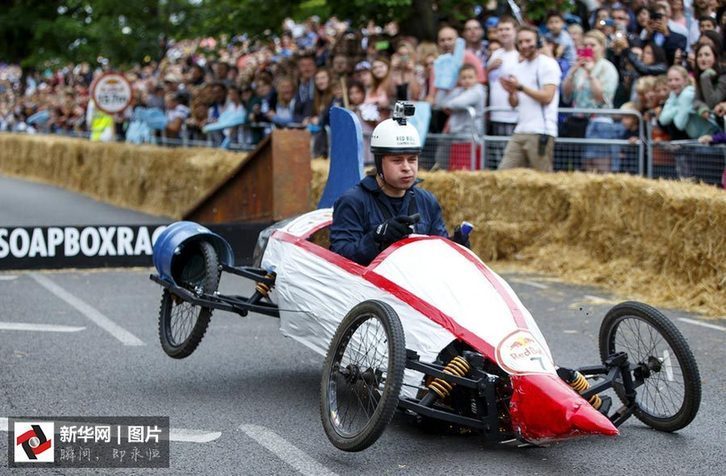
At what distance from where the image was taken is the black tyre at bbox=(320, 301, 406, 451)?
5.51 metres

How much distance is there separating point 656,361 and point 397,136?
1854 millimetres

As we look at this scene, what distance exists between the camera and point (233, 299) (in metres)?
7.59

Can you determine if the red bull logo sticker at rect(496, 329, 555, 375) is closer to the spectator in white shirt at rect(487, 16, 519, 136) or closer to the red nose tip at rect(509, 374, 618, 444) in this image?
the red nose tip at rect(509, 374, 618, 444)

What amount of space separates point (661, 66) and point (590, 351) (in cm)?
598

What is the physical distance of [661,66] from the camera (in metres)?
13.7

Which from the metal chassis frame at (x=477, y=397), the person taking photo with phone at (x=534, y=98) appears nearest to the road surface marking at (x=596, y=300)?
the person taking photo with phone at (x=534, y=98)

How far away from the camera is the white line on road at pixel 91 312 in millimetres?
9180

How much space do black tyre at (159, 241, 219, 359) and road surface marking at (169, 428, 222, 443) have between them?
117cm

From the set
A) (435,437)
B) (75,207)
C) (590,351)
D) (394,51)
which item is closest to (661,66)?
(394,51)

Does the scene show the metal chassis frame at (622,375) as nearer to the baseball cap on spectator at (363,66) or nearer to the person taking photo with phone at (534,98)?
the person taking photo with phone at (534,98)

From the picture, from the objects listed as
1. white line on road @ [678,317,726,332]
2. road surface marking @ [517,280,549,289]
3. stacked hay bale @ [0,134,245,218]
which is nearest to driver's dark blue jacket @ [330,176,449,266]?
white line on road @ [678,317,726,332]

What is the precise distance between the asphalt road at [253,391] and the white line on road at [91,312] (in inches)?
0.6

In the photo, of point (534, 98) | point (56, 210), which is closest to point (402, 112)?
point (534, 98)

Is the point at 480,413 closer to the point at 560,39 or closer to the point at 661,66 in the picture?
the point at 661,66
